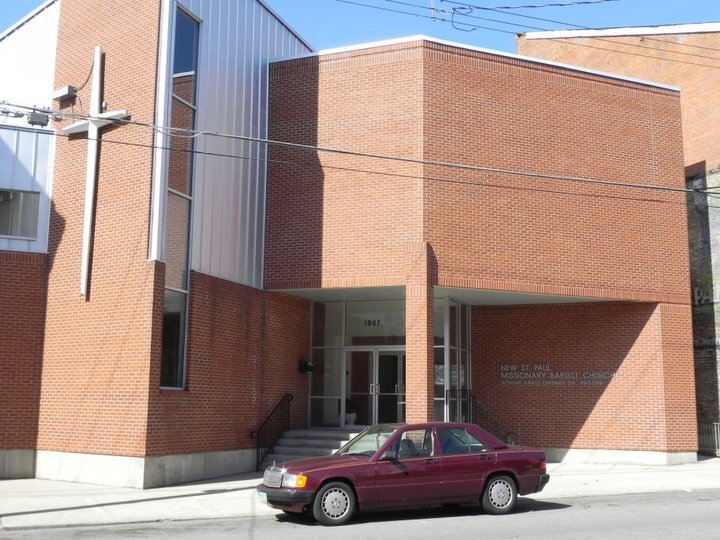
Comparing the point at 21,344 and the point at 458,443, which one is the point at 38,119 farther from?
the point at 458,443

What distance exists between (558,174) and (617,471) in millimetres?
7140

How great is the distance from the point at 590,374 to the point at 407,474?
10.7 m

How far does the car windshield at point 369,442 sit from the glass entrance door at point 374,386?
8.67m

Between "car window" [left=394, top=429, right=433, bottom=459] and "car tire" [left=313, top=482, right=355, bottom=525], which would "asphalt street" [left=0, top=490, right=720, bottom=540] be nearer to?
"car tire" [left=313, top=482, right=355, bottom=525]

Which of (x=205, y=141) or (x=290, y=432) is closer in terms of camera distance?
(x=205, y=141)

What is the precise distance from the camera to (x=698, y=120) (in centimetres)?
2422

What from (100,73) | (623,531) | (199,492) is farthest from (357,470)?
(100,73)

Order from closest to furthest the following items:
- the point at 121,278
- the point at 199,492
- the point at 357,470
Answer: the point at 357,470 → the point at 199,492 → the point at 121,278

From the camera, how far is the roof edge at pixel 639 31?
24.1m

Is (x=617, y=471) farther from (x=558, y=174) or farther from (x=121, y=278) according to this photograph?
(x=121, y=278)

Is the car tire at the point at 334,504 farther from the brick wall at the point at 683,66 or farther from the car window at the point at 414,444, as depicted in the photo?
the brick wall at the point at 683,66

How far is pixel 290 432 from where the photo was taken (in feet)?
63.8

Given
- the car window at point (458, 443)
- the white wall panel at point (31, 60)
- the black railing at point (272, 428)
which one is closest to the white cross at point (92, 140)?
the white wall panel at point (31, 60)

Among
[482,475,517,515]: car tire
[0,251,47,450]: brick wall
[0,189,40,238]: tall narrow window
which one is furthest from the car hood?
[0,189,40,238]: tall narrow window
